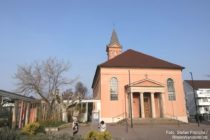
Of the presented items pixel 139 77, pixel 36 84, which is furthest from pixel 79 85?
pixel 139 77

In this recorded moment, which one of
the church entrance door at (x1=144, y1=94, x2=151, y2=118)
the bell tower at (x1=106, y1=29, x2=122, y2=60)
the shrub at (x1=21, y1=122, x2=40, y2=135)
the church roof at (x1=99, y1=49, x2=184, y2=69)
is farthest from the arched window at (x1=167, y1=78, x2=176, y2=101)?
the shrub at (x1=21, y1=122, x2=40, y2=135)

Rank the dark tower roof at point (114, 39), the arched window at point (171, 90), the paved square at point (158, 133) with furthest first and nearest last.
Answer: the dark tower roof at point (114, 39), the arched window at point (171, 90), the paved square at point (158, 133)

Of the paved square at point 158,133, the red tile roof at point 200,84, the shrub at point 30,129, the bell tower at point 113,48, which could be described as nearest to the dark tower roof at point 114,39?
the bell tower at point 113,48

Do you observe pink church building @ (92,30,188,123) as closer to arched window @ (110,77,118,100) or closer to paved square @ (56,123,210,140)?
arched window @ (110,77,118,100)

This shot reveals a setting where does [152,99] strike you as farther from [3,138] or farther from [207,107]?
[207,107]

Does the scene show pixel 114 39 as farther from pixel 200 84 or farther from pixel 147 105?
pixel 200 84

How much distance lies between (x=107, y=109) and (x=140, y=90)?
640 cm

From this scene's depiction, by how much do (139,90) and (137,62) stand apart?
271 inches

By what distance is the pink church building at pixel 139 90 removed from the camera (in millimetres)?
35656

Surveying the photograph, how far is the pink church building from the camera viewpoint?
35656 millimetres

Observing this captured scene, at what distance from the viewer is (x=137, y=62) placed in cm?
4003

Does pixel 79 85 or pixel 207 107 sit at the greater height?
pixel 79 85

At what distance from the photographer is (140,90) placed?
35.1 meters

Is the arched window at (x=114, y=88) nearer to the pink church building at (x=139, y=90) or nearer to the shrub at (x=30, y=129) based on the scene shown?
the pink church building at (x=139, y=90)
